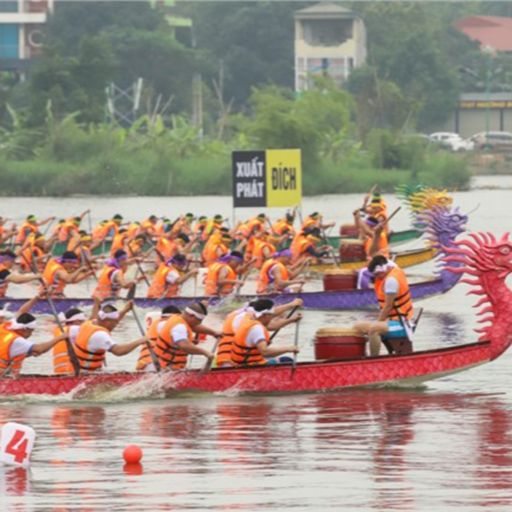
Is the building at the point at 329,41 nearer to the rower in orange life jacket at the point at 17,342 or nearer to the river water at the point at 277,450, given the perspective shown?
the river water at the point at 277,450

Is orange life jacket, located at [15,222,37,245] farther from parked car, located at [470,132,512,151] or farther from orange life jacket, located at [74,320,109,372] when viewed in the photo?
parked car, located at [470,132,512,151]

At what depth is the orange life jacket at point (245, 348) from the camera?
22422 mm

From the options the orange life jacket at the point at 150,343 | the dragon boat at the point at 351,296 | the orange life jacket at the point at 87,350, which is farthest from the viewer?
the dragon boat at the point at 351,296

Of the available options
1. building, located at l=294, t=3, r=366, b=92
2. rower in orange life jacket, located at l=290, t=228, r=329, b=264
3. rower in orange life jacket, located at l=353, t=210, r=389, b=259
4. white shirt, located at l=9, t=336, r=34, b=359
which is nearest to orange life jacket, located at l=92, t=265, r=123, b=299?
rower in orange life jacket, located at l=353, t=210, r=389, b=259

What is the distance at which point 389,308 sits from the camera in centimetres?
2333

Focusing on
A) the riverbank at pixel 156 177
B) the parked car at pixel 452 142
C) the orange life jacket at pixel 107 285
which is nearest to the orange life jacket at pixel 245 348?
the orange life jacket at pixel 107 285

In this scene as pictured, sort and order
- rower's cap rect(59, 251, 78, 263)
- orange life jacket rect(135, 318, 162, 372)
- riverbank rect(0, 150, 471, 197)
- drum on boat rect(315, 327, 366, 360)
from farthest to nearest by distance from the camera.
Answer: riverbank rect(0, 150, 471, 197)
rower's cap rect(59, 251, 78, 263)
drum on boat rect(315, 327, 366, 360)
orange life jacket rect(135, 318, 162, 372)

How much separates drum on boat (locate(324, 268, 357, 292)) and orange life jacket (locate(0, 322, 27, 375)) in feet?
38.2

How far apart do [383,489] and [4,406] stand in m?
6.23

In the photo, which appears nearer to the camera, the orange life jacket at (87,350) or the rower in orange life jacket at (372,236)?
the orange life jacket at (87,350)

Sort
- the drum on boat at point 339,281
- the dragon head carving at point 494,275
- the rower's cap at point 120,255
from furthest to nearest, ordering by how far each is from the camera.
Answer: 1. the drum on boat at point 339,281
2. the rower's cap at point 120,255
3. the dragon head carving at point 494,275

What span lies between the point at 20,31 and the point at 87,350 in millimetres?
97299

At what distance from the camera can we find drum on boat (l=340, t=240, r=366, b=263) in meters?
36.9

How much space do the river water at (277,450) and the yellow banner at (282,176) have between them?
16.2 meters
